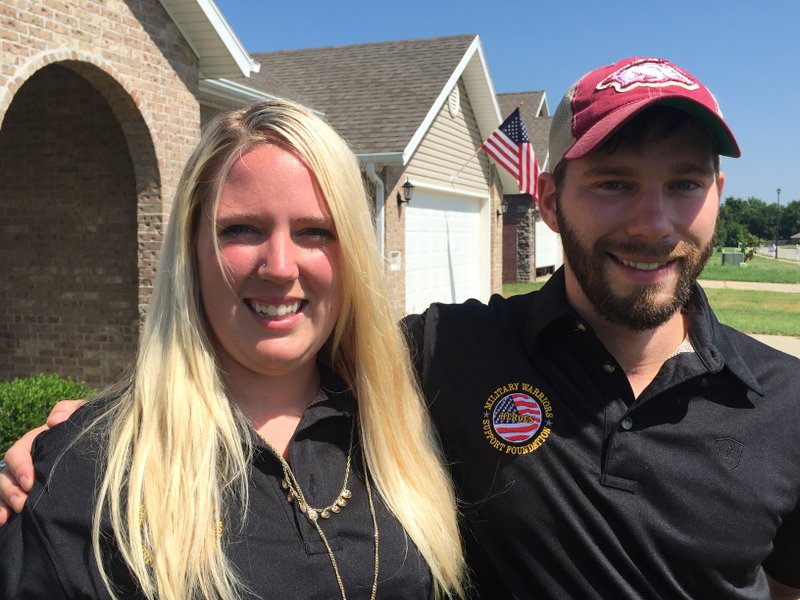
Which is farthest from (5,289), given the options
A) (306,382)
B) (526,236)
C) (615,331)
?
(526,236)

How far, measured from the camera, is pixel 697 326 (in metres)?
2.11

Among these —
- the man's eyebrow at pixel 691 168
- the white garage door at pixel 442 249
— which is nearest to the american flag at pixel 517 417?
the man's eyebrow at pixel 691 168

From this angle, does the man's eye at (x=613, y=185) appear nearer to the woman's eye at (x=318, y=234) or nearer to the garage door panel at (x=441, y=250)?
the woman's eye at (x=318, y=234)

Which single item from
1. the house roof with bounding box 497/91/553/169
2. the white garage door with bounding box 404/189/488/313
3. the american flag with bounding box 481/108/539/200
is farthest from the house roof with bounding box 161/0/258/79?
the house roof with bounding box 497/91/553/169

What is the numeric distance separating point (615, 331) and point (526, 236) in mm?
23814

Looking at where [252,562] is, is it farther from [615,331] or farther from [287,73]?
[287,73]

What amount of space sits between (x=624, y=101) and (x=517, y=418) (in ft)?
2.91

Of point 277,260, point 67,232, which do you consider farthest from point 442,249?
point 277,260

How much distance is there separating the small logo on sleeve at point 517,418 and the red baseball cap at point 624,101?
2.16 ft

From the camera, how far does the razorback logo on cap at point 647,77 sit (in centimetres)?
196

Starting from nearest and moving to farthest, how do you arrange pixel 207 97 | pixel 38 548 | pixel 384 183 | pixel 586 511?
pixel 38 548 → pixel 586 511 → pixel 207 97 → pixel 384 183

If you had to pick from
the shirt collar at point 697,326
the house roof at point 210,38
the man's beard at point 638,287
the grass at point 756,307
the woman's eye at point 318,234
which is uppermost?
the house roof at point 210,38

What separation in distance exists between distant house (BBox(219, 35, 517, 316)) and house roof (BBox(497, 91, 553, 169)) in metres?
7.91

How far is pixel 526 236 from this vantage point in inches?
1004
